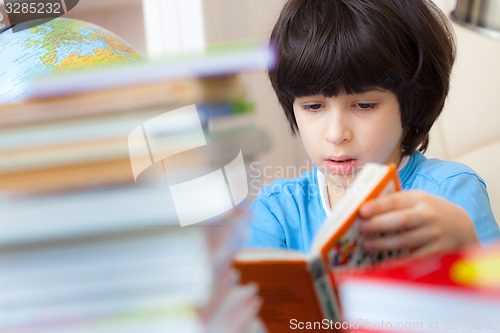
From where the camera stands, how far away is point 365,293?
0.35 meters

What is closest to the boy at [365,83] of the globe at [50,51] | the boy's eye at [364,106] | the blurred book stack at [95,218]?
the boy's eye at [364,106]

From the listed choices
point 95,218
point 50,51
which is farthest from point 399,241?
point 50,51

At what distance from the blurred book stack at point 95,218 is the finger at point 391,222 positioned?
0.76 feet

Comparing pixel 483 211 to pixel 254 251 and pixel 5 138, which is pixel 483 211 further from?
pixel 5 138

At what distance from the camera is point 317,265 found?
1.39 feet

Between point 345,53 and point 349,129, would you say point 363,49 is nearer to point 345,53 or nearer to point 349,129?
point 345,53

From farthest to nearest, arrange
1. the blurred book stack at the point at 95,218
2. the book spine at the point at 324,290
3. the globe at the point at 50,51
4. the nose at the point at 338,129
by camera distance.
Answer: the nose at the point at 338,129, the globe at the point at 50,51, the book spine at the point at 324,290, the blurred book stack at the point at 95,218

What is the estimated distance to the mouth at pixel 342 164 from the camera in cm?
92

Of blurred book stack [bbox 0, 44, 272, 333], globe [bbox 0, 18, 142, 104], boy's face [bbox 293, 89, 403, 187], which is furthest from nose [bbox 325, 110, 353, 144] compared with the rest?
blurred book stack [bbox 0, 44, 272, 333]

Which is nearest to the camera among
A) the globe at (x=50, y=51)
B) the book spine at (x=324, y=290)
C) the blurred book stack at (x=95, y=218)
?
the blurred book stack at (x=95, y=218)

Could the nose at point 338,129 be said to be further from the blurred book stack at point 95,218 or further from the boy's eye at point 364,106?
the blurred book stack at point 95,218

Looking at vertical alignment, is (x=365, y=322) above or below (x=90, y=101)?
below

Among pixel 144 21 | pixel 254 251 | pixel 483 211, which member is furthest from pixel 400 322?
pixel 144 21

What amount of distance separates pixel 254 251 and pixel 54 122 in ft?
0.95
